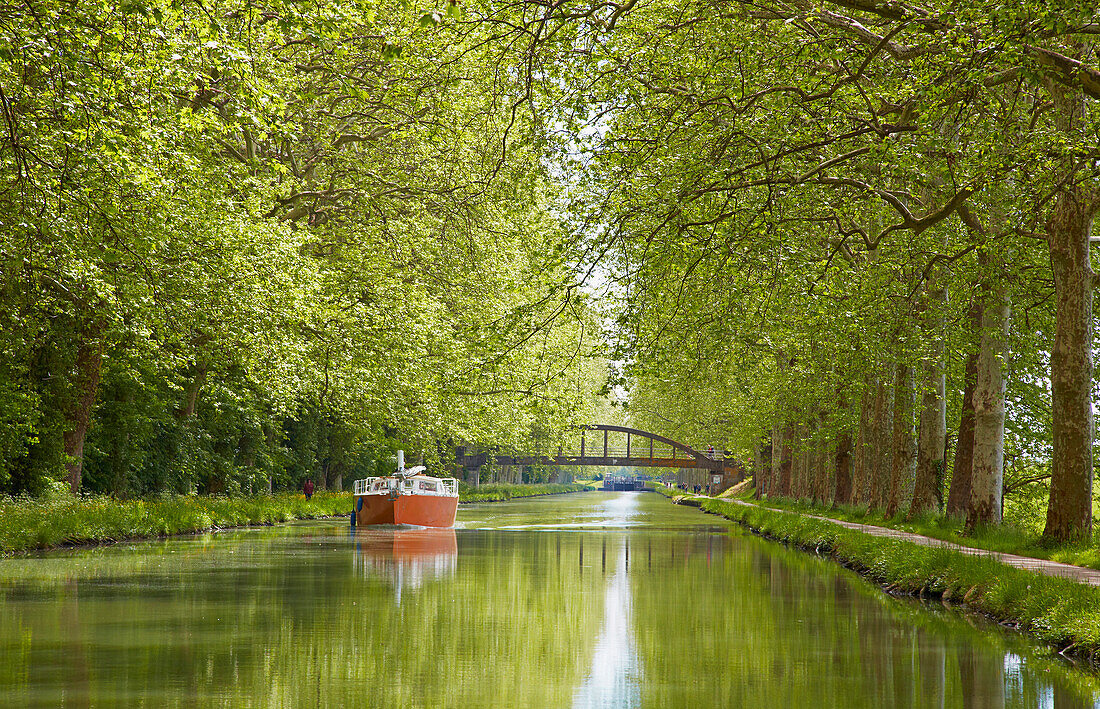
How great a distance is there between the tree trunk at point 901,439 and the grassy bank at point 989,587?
3.23 m

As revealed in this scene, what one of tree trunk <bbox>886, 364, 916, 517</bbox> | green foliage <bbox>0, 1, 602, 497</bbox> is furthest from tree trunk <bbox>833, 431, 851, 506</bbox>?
tree trunk <bbox>886, 364, 916, 517</bbox>

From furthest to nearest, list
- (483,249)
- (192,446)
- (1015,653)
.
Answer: (192,446)
(483,249)
(1015,653)

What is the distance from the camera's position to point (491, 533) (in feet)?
118

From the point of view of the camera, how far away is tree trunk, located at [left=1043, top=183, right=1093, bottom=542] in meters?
15.7

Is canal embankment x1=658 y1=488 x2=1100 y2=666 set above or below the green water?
above

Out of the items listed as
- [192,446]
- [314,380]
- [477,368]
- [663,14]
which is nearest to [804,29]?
[663,14]

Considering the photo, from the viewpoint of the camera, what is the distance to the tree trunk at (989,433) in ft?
63.9

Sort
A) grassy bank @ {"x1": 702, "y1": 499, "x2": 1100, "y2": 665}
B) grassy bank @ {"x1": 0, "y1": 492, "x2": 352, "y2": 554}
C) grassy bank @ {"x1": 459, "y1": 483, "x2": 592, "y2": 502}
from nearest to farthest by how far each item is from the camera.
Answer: grassy bank @ {"x1": 702, "y1": 499, "x2": 1100, "y2": 665} < grassy bank @ {"x1": 0, "y1": 492, "x2": 352, "y2": 554} < grassy bank @ {"x1": 459, "y1": 483, "x2": 592, "y2": 502}

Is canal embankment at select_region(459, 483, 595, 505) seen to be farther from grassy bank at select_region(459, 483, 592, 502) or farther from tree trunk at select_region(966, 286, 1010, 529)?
tree trunk at select_region(966, 286, 1010, 529)

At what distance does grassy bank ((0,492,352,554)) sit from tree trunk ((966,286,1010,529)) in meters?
18.0

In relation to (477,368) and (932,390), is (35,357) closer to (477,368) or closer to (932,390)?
(477,368)

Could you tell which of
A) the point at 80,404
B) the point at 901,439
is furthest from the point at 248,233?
the point at 901,439

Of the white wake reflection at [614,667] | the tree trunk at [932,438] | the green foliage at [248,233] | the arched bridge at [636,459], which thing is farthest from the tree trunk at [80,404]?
the arched bridge at [636,459]

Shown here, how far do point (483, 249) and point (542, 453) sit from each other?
5082 centimetres
